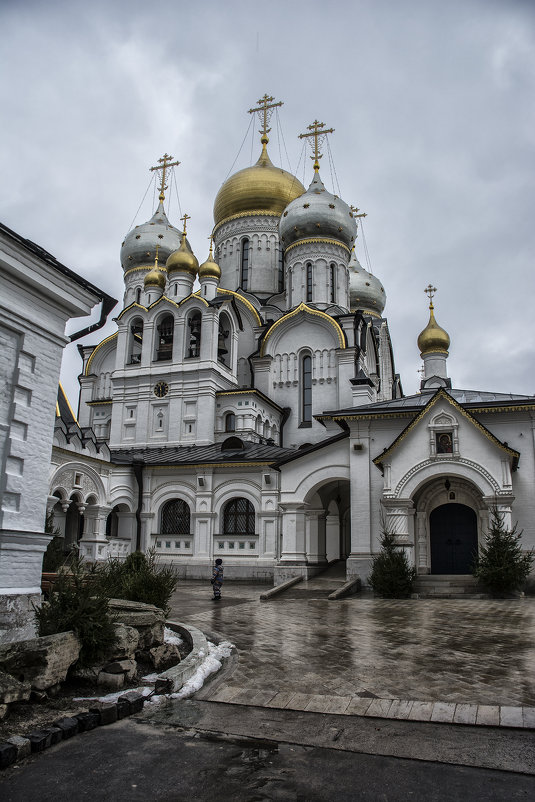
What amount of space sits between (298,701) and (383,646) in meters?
2.99

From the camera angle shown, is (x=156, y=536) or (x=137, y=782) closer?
(x=137, y=782)

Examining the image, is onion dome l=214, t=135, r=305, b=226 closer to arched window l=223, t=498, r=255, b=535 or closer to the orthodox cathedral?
the orthodox cathedral

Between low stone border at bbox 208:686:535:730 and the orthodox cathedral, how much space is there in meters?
10.7

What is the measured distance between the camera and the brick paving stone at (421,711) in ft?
17.2

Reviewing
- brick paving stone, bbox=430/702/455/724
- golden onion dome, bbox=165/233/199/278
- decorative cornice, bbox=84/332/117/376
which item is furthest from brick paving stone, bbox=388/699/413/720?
decorative cornice, bbox=84/332/117/376

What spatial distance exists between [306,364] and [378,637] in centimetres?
2037

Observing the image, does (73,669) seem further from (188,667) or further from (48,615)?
(188,667)

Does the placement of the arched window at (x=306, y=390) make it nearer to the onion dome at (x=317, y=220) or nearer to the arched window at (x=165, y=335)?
the arched window at (x=165, y=335)

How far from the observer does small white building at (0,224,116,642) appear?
258 inches

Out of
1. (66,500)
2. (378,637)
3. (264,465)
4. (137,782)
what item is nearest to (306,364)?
(264,465)

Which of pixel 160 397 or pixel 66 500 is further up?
pixel 160 397

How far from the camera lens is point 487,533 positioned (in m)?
16.7

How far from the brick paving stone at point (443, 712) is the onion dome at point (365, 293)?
35.1 meters

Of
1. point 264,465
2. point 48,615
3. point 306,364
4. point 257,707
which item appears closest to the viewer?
point 257,707
